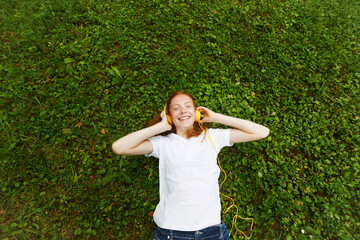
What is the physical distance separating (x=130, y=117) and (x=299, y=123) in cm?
374

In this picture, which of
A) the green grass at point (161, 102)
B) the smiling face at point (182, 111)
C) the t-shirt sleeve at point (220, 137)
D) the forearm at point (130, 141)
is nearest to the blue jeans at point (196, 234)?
the green grass at point (161, 102)

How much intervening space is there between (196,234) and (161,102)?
264 centimetres

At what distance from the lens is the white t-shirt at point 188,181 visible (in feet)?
9.13

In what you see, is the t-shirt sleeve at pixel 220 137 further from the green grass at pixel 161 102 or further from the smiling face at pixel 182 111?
the green grass at pixel 161 102

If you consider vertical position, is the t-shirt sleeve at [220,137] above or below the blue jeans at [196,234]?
above

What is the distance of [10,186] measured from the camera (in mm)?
3740

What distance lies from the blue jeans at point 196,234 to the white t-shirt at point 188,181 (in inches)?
3.7

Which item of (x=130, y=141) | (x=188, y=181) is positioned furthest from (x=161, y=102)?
(x=188, y=181)

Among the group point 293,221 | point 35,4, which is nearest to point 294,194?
point 293,221

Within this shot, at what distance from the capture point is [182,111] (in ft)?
9.81

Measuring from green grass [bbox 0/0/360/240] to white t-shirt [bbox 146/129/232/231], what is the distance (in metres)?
1.01

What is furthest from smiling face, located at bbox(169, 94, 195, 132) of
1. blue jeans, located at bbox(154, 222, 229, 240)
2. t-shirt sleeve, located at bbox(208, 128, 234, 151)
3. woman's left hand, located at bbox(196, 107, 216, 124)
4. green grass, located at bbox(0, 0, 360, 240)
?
blue jeans, located at bbox(154, 222, 229, 240)

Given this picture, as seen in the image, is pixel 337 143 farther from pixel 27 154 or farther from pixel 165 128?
pixel 27 154

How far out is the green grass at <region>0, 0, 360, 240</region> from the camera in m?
Answer: 3.68
